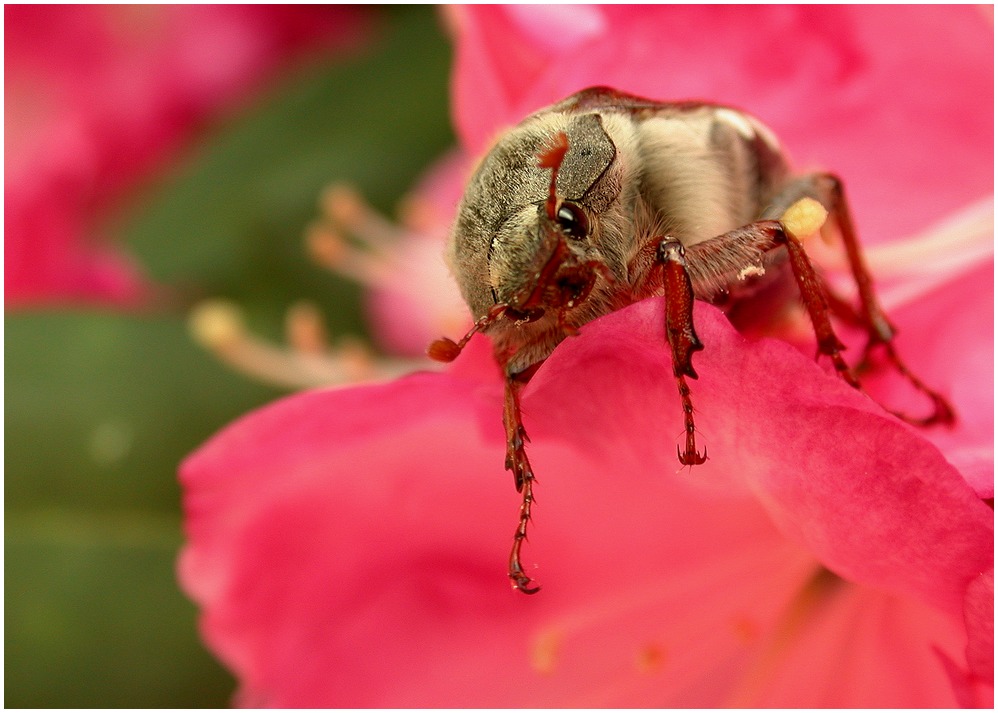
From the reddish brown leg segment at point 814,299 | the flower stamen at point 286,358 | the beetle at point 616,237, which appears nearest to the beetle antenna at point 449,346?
the beetle at point 616,237

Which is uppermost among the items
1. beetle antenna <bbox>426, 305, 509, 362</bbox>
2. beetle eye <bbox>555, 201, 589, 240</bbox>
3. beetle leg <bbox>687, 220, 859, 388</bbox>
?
beetle eye <bbox>555, 201, 589, 240</bbox>

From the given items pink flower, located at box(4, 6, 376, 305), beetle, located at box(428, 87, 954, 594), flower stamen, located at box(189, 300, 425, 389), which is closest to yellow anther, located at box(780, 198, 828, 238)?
beetle, located at box(428, 87, 954, 594)

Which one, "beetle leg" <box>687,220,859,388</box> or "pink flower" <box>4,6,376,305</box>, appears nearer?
"beetle leg" <box>687,220,859,388</box>

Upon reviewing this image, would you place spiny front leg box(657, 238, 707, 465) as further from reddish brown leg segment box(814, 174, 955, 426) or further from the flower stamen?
the flower stamen

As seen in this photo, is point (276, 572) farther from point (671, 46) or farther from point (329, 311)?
point (329, 311)

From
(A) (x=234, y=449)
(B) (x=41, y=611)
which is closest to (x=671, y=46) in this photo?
(A) (x=234, y=449)

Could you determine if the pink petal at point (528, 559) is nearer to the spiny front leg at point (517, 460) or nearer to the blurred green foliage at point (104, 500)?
the spiny front leg at point (517, 460)
